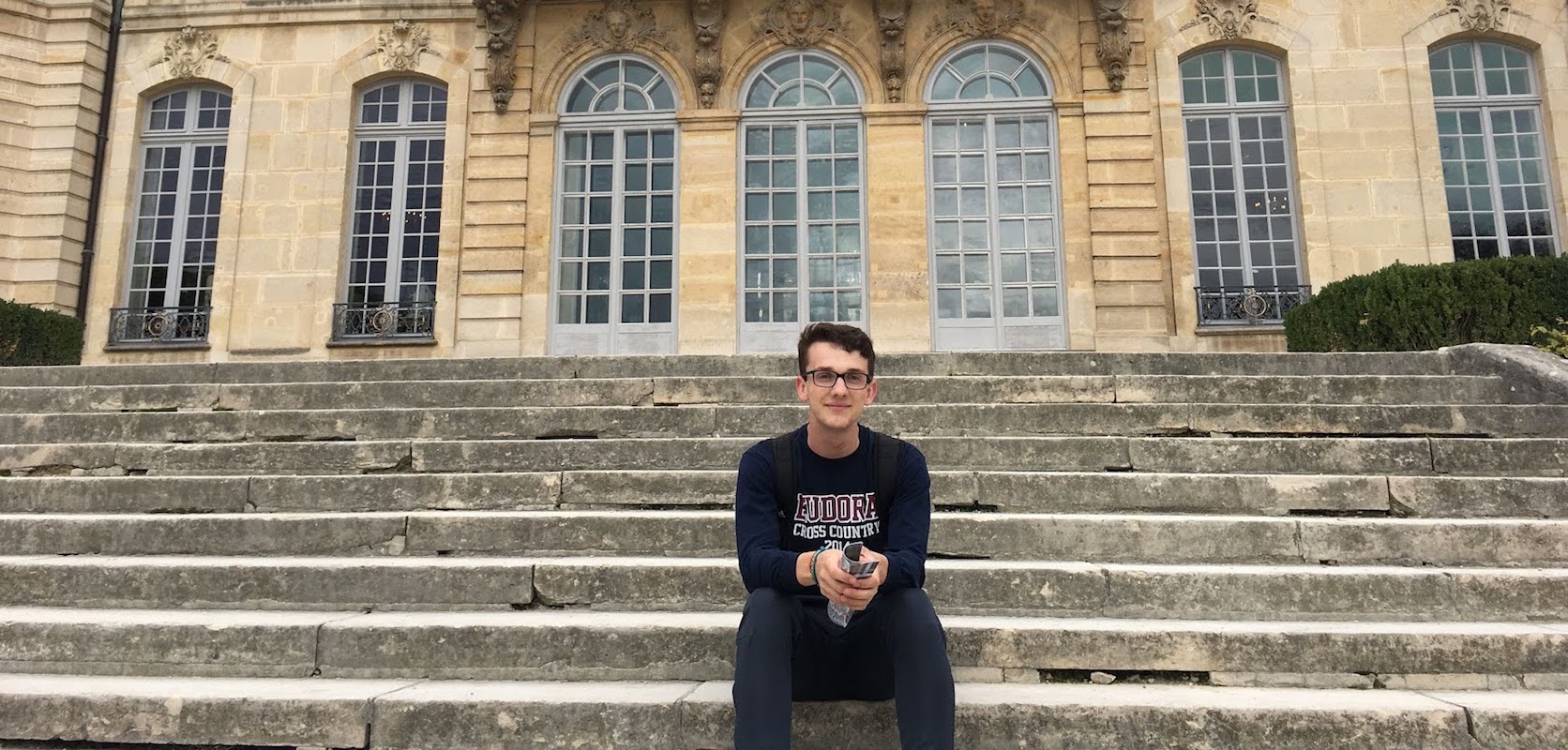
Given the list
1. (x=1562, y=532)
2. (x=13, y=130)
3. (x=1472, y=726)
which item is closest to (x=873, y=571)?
(x=1472, y=726)

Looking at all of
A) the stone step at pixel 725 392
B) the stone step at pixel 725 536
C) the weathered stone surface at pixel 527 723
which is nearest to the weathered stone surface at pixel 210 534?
the stone step at pixel 725 536

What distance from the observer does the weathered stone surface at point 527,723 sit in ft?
8.47

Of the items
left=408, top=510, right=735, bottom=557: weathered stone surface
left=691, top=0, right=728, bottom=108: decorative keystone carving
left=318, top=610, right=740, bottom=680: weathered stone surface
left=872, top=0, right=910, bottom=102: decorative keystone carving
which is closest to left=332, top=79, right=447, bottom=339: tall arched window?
left=691, top=0, right=728, bottom=108: decorative keystone carving

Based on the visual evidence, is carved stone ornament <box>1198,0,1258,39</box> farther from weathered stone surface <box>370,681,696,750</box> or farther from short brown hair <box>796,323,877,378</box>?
weathered stone surface <box>370,681,696,750</box>

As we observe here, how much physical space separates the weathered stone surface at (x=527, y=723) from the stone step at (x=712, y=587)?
68 centimetres

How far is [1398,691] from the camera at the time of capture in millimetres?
2748

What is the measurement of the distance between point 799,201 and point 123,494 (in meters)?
7.34

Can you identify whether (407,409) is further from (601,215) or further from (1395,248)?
(1395,248)

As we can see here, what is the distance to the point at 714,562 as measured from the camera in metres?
3.39

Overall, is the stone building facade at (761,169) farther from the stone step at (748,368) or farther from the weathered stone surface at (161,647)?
the weathered stone surface at (161,647)

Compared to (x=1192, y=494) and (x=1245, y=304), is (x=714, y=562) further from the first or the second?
(x=1245, y=304)

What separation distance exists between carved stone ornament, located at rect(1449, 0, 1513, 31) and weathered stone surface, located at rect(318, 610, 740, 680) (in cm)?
1171

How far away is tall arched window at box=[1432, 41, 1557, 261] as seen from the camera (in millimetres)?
9703

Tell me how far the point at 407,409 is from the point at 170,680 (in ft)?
7.38
